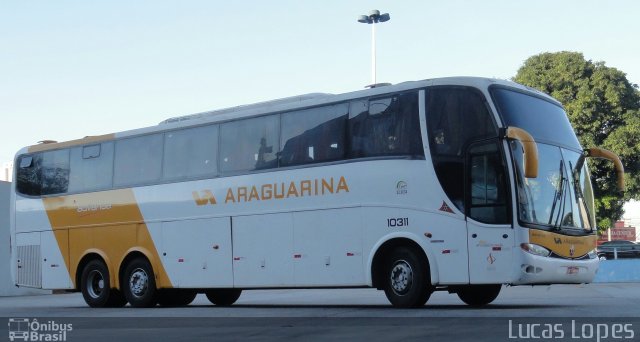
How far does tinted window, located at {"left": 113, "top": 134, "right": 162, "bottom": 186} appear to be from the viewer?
19.7 metres

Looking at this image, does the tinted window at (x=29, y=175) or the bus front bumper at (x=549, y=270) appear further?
the tinted window at (x=29, y=175)

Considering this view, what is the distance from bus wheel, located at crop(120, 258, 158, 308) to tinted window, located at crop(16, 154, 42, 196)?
3440mm

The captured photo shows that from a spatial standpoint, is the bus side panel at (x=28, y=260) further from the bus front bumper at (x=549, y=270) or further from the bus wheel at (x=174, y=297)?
the bus front bumper at (x=549, y=270)

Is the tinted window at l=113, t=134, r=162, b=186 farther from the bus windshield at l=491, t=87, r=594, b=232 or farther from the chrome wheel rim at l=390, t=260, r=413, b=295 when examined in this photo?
the bus windshield at l=491, t=87, r=594, b=232

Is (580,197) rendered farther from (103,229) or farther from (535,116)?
(103,229)

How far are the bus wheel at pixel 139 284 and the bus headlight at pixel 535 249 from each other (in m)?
8.30

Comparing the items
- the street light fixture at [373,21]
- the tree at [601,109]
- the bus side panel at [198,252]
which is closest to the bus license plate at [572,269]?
the bus side panel at [198,252]

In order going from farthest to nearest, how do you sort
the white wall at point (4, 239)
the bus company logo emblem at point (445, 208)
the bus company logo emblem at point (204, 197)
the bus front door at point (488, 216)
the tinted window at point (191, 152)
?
the white wall at point (4, 239) < the tinted window at point (191, 152) < the bus company logo emblem at point (204, 197) < the bus company logo emblem at point (445, 208) < the bus front door at point (488, 216)

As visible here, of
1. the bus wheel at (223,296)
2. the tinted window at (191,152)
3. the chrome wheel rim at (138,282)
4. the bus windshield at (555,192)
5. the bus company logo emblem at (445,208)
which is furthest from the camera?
the bus wheel at (223,296)

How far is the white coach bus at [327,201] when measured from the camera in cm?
1470

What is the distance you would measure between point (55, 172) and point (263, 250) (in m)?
6.47

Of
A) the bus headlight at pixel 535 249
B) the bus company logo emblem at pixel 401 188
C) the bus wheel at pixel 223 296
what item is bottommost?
the bus wheel at pixel 223 296

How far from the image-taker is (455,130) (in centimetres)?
1497

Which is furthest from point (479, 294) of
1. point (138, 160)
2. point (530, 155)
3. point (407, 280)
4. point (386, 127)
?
point (138, 160)
